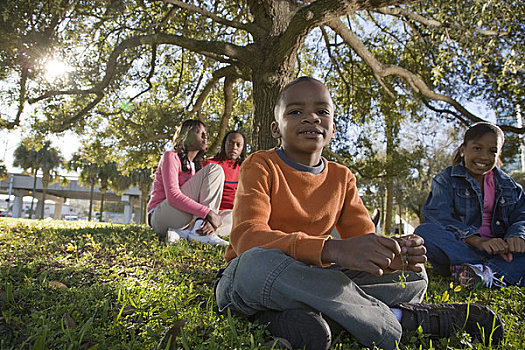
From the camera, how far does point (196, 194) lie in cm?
486

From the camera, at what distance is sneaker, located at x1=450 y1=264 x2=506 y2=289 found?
3.01m

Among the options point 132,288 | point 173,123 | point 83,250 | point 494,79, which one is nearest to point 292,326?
point 132,288

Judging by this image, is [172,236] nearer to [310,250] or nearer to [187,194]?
[187,194]

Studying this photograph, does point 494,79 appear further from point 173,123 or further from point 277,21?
point 173,123

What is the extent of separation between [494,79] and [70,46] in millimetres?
8914

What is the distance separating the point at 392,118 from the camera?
10.6 m

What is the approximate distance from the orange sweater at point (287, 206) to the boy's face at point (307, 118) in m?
0.15

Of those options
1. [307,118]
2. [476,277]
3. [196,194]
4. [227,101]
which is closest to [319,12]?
[196,194]

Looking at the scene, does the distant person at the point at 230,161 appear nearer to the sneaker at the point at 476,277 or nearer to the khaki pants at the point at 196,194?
the khaki pants at the point at 196,194

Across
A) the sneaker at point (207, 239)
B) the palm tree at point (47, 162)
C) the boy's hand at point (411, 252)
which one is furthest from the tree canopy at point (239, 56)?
the palm tree at point (47, 162)

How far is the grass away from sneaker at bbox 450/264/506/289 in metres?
0.12

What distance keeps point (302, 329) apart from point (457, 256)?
96.8 inches

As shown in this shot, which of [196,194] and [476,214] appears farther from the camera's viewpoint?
[196,194]

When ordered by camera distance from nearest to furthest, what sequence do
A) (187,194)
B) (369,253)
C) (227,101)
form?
(369,253)
(187,194)
(227,101)
